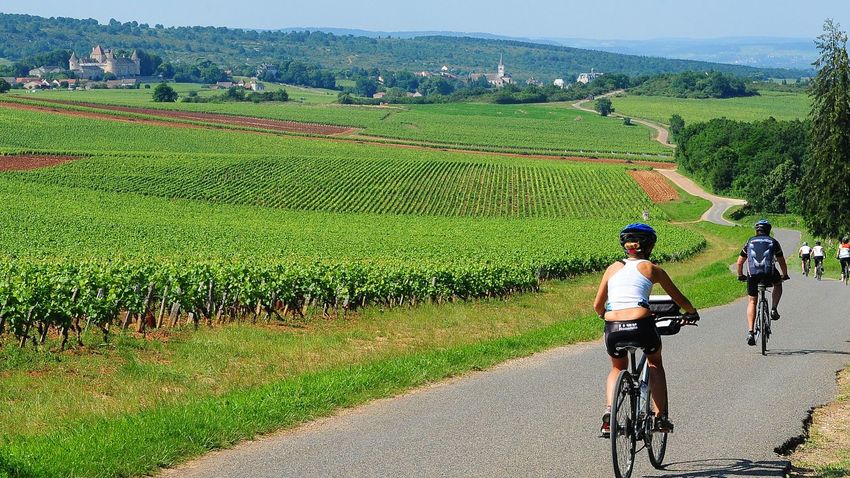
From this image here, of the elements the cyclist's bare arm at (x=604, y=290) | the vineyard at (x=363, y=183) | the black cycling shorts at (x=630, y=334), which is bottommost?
the vineyard at (x=363, y=183)

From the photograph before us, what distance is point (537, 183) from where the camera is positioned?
97.8 metres

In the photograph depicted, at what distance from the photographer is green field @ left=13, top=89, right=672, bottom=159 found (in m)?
143

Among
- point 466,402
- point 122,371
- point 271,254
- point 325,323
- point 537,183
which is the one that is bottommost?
point 537,183

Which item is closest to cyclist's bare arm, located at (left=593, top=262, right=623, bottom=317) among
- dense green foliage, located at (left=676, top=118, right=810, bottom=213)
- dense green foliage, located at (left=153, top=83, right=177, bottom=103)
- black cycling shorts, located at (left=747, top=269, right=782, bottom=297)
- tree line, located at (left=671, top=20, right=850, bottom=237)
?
black cycling shorts, located at (left=747, top=269, right=782, bottom=297)

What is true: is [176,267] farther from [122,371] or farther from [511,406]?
[511,406]

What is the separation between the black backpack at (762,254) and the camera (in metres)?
16.4

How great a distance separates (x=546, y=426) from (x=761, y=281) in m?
7.04

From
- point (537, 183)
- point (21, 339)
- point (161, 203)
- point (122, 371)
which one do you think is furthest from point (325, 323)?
point (537, 183)

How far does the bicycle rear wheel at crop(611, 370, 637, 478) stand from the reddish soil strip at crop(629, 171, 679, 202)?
85.1 meters

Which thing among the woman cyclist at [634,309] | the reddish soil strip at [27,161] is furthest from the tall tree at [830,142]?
the reddish soil strip at [27,161]

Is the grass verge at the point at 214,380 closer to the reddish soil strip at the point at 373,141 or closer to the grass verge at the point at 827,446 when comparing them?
the grass verge at the point at 827,446

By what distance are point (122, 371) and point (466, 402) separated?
647cm

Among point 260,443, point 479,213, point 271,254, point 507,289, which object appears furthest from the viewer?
point 479,213

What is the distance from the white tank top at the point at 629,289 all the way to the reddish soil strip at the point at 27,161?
7847 cm
